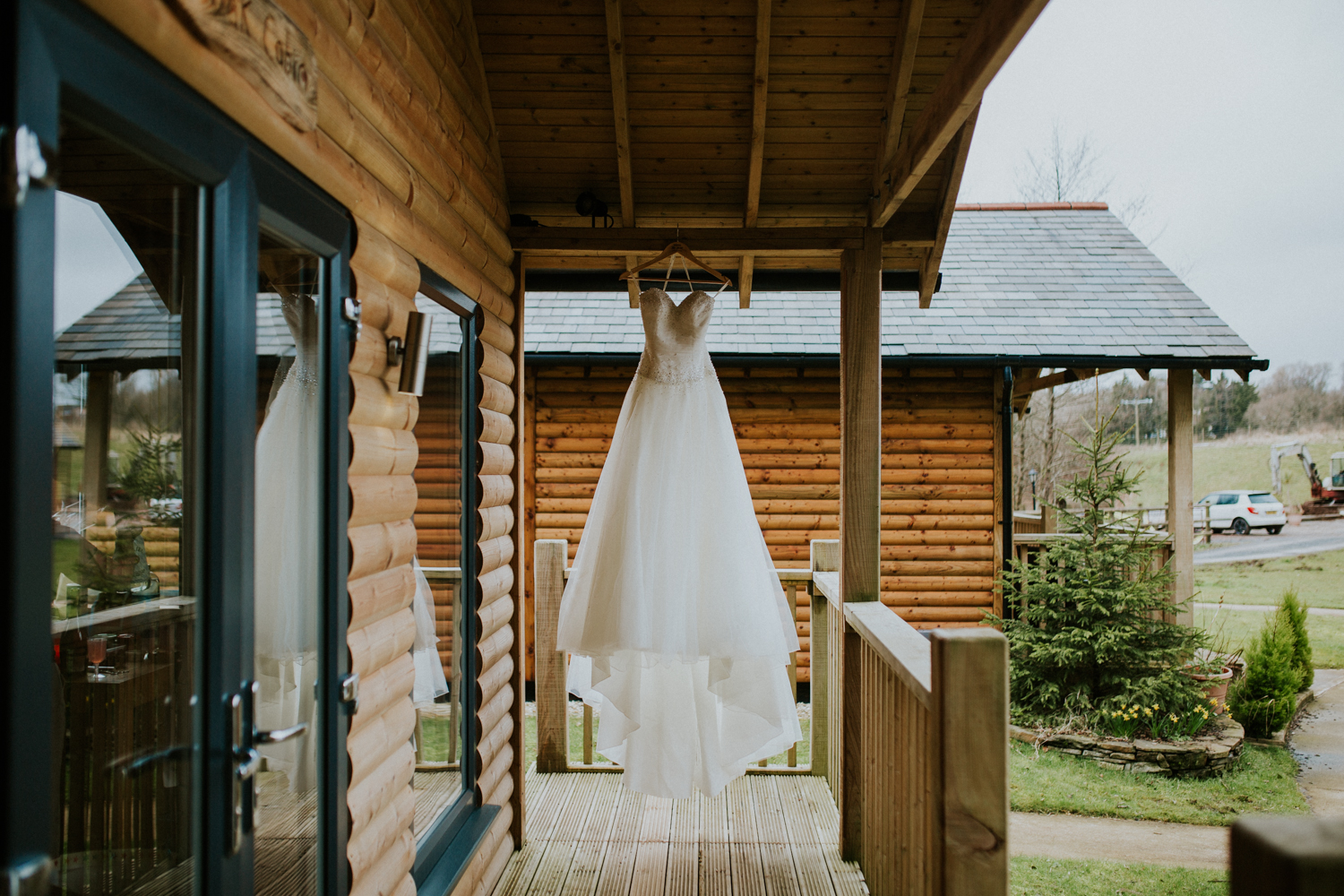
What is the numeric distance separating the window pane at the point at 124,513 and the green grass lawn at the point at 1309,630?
437 inches

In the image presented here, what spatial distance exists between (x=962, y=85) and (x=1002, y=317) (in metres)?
5.36

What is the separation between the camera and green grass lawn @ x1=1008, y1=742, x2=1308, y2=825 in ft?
14.8

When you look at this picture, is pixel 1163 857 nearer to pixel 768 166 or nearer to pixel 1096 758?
pixel 1096 758

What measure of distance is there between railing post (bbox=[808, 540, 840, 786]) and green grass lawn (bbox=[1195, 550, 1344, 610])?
11.9 metres

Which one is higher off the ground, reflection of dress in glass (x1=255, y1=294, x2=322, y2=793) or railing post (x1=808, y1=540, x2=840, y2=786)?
reflection of dress in glass (x1=255, y1=294, x2=322, y2=793)

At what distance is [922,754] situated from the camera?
2.07 m

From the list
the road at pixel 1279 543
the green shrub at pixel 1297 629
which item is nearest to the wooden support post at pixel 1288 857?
the green shrub at pixel 1297 629

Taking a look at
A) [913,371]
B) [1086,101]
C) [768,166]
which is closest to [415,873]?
[768,166]

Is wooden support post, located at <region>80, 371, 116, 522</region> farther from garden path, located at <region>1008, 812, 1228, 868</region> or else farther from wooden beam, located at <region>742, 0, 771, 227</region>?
garden path, located at <region>1008, 812, 1228, 868</region>

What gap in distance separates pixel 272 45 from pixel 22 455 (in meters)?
0.90

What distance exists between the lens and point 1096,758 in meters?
A: 5.17

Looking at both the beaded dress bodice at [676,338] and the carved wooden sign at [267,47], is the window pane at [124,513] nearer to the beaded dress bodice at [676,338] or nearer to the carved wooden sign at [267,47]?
the carved wooden sign at [267,47]

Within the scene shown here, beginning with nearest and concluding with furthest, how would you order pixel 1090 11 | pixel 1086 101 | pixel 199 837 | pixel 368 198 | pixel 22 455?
pixel 22 455, pixel 199 837, pixel 368 198, pixel 1090 11, pixel 1086 101

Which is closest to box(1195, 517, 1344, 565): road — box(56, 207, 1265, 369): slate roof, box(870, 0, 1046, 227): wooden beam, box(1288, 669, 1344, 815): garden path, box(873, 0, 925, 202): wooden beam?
box(1288, 669, 1344, 815): garden path
